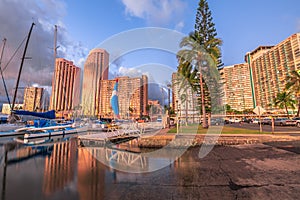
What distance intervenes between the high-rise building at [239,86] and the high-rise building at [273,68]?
4447 millimetres


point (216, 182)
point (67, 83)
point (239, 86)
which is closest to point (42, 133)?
point (216, 182)

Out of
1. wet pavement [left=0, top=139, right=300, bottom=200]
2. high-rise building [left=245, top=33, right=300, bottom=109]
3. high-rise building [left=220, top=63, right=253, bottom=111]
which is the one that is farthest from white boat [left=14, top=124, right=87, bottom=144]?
high-rise building [left=220, top=63, right=253, bottom=111]

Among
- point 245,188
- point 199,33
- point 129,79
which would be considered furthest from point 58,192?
point 129,79

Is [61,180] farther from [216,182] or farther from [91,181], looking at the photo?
[216,182]

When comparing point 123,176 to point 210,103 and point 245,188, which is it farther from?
point 210,103

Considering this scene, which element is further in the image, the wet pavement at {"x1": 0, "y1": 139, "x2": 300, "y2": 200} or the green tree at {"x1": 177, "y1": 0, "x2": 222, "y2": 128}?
the green tree at {"x1": 177, "y1": 0, "x2": 222, "y2": 128}

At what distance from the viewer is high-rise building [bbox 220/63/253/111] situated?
98.6 metres

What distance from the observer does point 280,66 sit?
69.9m

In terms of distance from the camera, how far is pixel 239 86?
101m

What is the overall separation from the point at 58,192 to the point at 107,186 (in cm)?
112

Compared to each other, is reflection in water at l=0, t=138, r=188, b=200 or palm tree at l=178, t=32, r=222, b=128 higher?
palm tree at l=178, t=32, r=222, b=128

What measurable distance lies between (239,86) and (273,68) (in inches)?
1076

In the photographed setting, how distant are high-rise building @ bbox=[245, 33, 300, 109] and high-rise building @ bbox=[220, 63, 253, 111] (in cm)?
445

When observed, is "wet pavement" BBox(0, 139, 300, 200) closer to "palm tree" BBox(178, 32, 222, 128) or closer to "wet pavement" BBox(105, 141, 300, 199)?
"wet pavement" BBox(105, 141, 300, 199)
